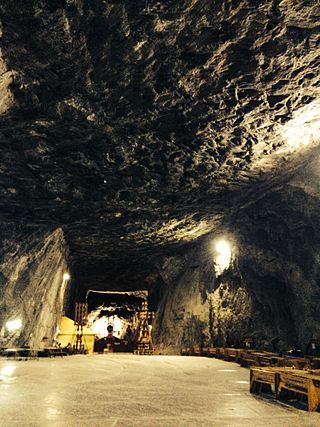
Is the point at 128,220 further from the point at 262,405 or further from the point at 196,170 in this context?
the point at 262,405

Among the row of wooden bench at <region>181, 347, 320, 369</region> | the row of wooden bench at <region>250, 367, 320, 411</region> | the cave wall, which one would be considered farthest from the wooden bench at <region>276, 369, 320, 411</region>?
the cave wall

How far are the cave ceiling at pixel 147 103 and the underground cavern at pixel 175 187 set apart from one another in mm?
39

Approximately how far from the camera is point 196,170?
1223 cm

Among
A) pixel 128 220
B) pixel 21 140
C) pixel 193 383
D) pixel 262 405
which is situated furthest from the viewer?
pixel 128 220

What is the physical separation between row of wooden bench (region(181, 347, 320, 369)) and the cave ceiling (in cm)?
600

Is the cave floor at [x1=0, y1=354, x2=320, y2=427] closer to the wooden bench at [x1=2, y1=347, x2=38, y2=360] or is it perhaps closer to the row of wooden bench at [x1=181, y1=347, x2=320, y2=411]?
the row of wooden bench at [x1=181, y1=347, x2=320, y2=411]

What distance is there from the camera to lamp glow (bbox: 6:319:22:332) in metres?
13.9

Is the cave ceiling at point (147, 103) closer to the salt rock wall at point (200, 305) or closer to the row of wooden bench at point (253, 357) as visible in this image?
the salt rock wall at point (200, 305)

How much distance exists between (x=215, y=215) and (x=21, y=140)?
934cm

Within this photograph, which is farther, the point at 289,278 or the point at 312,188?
the point at 289,278

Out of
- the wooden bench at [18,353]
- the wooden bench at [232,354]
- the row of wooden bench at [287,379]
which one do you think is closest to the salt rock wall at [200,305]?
the wooden bench at [232,354]

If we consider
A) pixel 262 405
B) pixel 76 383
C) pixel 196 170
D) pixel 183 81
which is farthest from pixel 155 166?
pixel 262 405

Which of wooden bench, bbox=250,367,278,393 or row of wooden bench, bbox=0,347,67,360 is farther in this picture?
row of wooden bench, bbox=0,347,67,360

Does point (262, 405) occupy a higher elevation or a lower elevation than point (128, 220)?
lower
